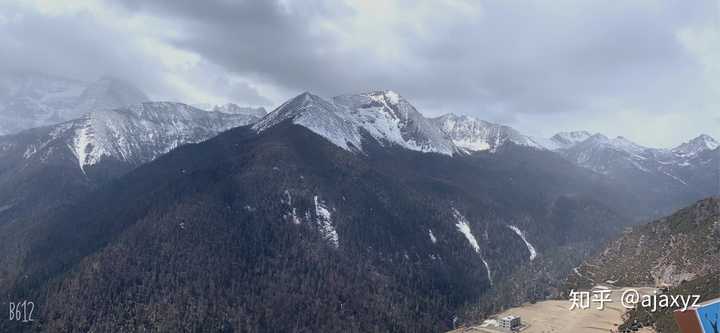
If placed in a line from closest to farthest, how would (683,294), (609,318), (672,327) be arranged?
(672,327) → (683,294) → (609,318)

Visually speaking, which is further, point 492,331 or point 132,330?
point 132,330

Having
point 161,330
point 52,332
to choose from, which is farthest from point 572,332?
point 52,332

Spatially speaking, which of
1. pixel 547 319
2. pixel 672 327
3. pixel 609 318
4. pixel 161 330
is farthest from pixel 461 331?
pixel 161 330

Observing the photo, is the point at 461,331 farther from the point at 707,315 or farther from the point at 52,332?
the point at 52,332

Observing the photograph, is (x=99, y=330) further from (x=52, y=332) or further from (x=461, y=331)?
(x=461, y=331)

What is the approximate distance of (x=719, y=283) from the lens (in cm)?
16262

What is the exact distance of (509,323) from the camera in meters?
186

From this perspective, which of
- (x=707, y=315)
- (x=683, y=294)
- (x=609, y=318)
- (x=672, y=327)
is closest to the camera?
(x=707, y=315)

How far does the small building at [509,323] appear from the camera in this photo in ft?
612

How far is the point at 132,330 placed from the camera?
199 m

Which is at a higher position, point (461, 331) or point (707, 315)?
point (707, 315)

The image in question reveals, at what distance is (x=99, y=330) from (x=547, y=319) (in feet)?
566

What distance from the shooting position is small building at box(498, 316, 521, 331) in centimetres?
18650

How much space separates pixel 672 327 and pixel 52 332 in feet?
714
